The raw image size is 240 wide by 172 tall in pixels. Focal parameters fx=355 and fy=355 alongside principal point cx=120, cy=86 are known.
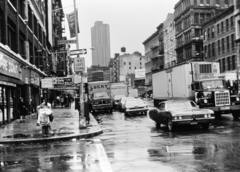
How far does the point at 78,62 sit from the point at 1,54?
15.4ft

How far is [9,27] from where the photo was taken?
24656 millimetres

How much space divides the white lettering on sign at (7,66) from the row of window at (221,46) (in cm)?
4081

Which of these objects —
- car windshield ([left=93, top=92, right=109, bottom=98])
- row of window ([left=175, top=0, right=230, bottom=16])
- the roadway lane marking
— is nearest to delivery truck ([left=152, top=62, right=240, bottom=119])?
car windshield ([left=93, top=92, right=109, bottom=98])

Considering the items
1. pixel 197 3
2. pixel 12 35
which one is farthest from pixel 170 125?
pixel 197 3

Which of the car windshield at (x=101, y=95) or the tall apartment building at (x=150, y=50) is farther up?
the tall apartment building at (x=150, y=50)

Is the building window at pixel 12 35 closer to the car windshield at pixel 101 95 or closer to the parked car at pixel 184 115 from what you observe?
the car windshield at pixel 101 95

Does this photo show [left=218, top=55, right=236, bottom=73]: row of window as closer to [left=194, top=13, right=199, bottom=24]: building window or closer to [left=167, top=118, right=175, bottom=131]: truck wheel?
[left=194, top=13, right=199, bottom=24]: building window

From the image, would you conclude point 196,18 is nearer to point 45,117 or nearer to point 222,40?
point 222,40

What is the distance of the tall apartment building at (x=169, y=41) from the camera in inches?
3472

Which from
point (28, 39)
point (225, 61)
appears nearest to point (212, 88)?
point (28, 39)

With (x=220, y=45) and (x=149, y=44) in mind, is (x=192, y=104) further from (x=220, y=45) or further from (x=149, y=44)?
(x=149, y=44)

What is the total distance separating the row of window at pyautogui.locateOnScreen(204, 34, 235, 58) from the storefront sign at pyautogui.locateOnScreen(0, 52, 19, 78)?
40.4 meters

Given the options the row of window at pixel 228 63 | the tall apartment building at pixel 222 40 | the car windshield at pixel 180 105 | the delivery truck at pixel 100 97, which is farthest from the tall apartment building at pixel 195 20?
the car windshield at pixel 180 105

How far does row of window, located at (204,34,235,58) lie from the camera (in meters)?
56.5
